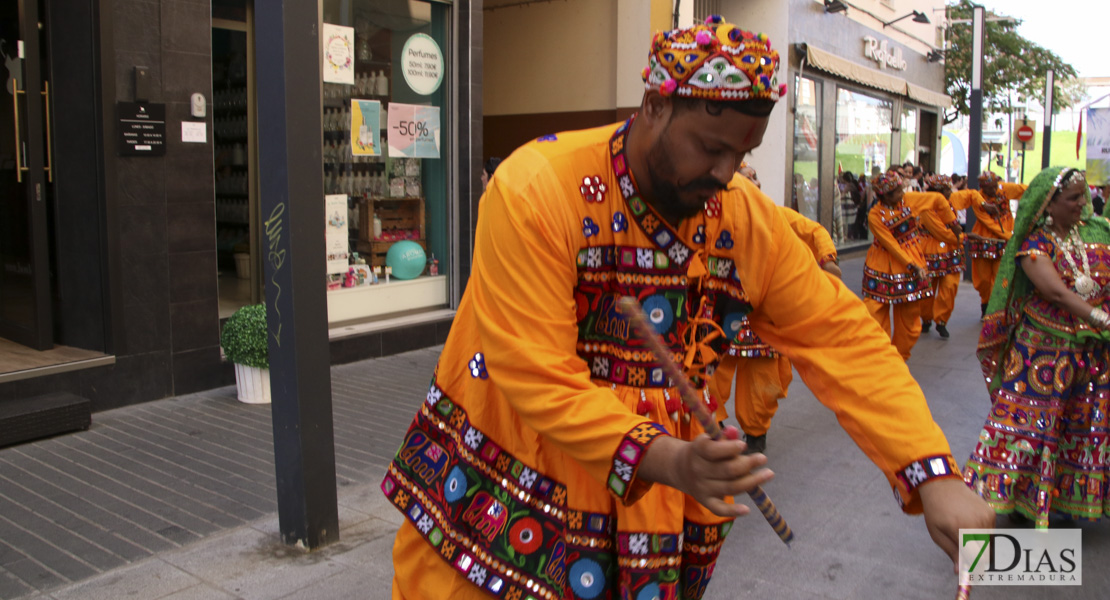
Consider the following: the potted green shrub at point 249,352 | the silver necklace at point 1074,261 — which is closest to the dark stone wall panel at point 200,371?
the potted green shrub at point 249,352

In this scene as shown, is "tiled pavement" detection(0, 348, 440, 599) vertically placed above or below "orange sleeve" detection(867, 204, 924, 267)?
below

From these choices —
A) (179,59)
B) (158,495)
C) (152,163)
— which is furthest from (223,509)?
(179,59)

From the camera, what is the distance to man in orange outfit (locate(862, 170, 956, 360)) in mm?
9414

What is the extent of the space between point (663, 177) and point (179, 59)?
607 centimetres

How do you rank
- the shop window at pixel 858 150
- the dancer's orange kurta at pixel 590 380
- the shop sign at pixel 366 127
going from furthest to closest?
the shop window at pixel 858 150 < the shop sign at pixel 366 127 < the dancer's orange kurta at pixel 590 380

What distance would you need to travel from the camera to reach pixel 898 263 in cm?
956

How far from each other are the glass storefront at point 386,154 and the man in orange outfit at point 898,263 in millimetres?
4369

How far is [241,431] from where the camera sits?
6418mm

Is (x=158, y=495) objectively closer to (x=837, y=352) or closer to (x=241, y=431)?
(x=241, y=431)

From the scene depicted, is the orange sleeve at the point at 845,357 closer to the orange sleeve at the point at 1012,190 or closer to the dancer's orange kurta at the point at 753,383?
the dancer's orange kurta at the point at 753,383

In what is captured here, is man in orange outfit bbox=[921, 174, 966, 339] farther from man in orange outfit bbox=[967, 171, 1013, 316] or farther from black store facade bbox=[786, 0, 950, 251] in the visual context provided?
black store facade bbox=[786, 0, 950, 251]

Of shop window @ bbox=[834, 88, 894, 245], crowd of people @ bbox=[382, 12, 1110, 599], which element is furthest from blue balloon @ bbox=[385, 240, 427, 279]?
shop window @ bbox=[834, 88, 894, 245]

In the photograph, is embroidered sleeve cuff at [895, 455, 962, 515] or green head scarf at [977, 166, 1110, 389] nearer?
embroidered sleeve cuff at [895, 455, 962, 515]

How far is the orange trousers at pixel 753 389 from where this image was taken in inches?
245
